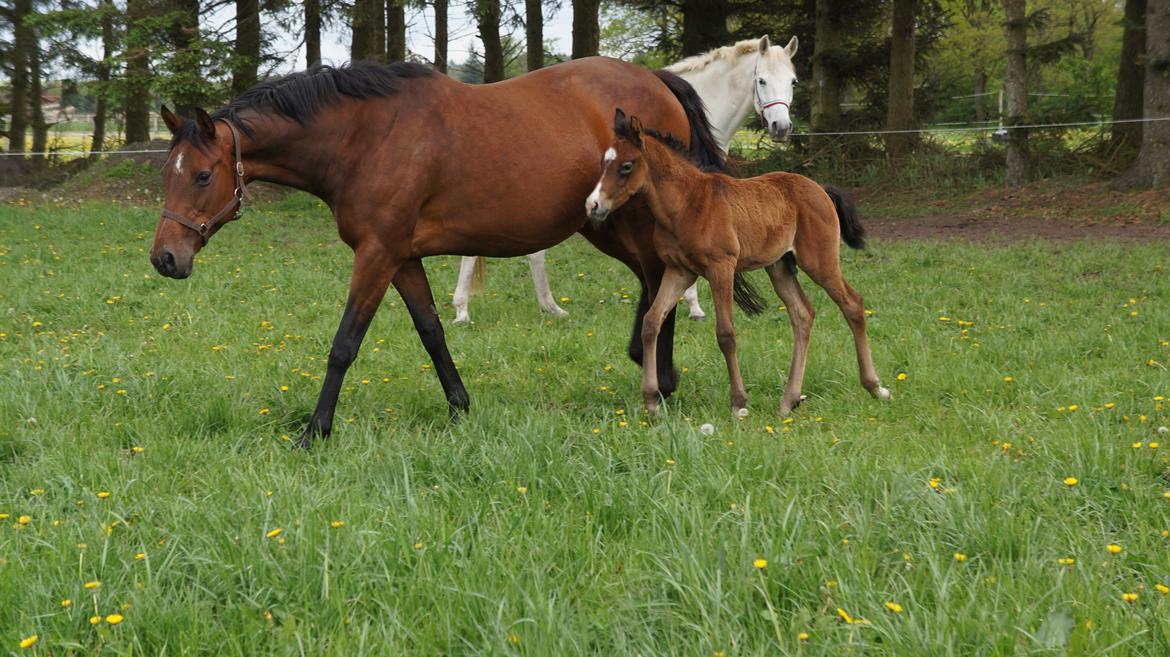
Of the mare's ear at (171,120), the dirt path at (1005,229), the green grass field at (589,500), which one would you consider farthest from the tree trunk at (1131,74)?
the mare's ear at (171,120)

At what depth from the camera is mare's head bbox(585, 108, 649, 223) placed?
4586 mm

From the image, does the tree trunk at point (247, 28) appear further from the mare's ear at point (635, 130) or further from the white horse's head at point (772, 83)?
the mare's ear at point (635, 130)

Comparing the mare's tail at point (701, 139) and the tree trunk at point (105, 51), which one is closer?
the mare's tail at point (701, 139)

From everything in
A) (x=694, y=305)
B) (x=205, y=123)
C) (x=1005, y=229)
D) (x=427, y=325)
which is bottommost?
(x=694, y=305)

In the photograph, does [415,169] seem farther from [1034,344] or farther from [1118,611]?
[1034,344]

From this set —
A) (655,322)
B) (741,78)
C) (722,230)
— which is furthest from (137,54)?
(722,230)

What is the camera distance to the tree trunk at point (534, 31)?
18984 mm

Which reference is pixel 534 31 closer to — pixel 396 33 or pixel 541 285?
pixel 396 33

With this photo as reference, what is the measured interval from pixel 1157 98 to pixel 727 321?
1185cm

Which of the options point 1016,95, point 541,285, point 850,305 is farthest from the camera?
point 1016,95

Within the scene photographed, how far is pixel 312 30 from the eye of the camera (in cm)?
1928

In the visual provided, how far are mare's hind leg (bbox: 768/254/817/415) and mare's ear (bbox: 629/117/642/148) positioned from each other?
1082 mm

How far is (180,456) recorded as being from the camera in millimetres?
3990

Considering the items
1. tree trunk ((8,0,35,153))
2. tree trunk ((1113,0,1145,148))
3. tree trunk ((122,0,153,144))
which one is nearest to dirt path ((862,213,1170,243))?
tree trunk ((1113,0,1145,148))
